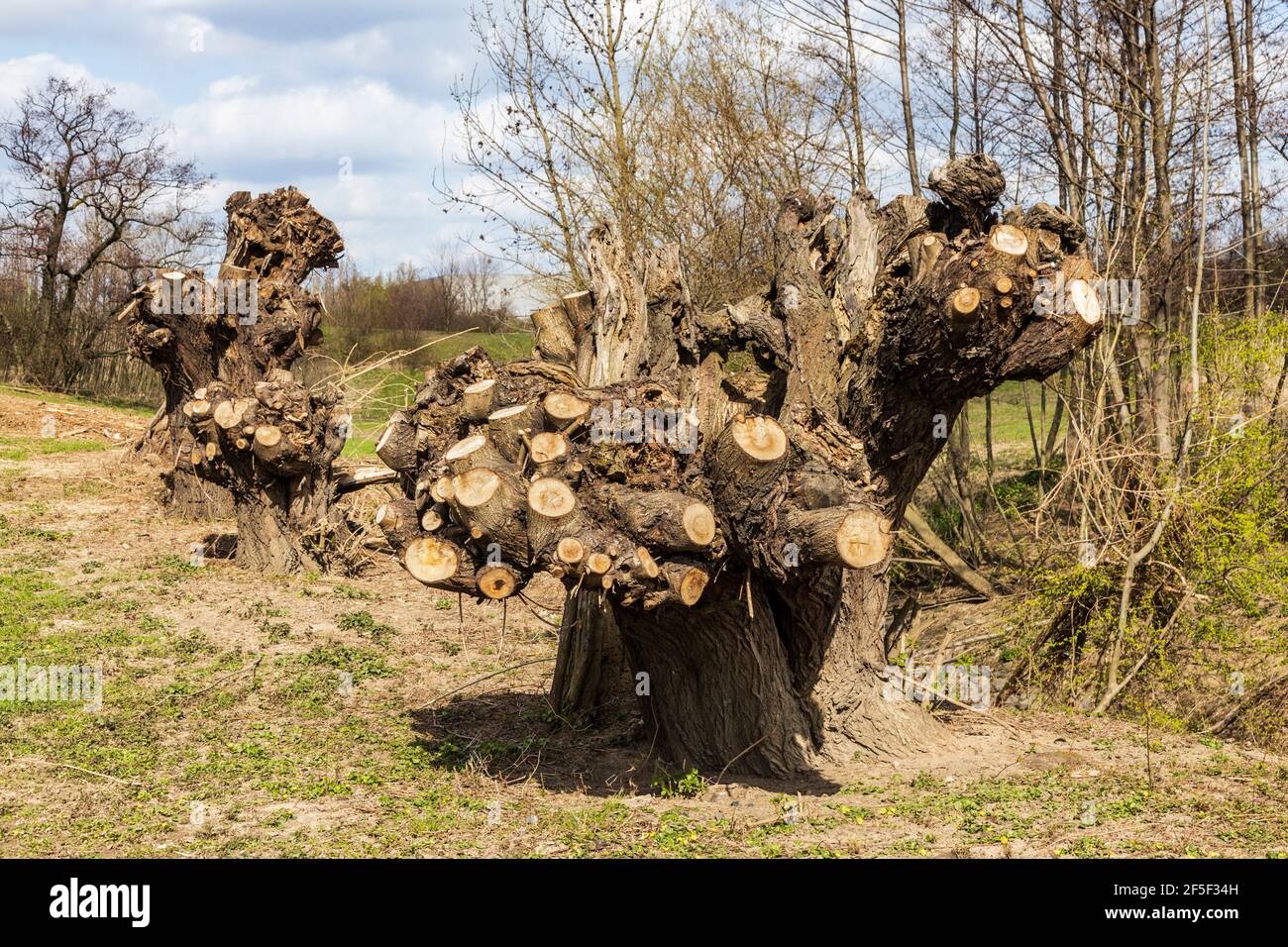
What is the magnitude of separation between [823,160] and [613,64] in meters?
3.10

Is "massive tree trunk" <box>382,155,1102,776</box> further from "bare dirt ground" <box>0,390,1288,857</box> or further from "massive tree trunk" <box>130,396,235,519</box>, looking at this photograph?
"massive tree trunk" <box>130,396,235,519</box>

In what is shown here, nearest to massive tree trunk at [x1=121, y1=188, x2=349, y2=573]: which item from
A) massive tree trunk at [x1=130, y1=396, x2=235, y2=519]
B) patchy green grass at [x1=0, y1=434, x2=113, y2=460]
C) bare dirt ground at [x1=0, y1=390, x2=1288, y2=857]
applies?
massive tree trunk at [x1=130, y1=396, x2=235, y2=519]

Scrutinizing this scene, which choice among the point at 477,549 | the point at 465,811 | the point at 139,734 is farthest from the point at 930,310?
the point at 139,734

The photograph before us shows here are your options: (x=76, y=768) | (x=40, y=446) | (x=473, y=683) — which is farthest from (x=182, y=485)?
(x=76, y=768)

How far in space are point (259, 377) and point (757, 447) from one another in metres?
8.52

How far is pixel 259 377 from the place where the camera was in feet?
39.3

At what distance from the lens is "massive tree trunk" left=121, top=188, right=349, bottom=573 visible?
1074 centimetres

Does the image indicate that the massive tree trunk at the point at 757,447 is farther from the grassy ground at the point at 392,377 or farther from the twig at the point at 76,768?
the twig at the point at 76,768

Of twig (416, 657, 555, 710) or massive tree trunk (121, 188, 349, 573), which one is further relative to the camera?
massive tree trunk (121, 188, 349, 573)

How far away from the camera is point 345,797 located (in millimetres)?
5625

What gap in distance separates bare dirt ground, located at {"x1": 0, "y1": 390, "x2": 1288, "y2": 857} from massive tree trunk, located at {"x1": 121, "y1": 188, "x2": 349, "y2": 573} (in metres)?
1.30

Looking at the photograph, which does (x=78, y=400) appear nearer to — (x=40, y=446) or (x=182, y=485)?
(x=40, y=446)

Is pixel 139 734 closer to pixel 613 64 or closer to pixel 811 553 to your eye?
pixel 811 553

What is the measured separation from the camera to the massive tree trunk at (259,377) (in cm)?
1074
